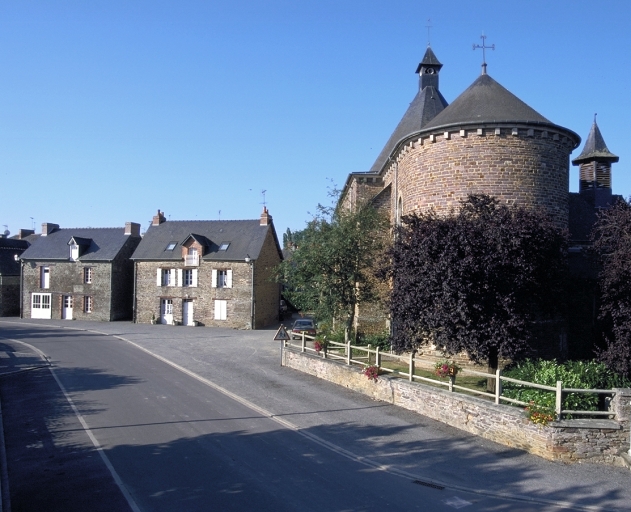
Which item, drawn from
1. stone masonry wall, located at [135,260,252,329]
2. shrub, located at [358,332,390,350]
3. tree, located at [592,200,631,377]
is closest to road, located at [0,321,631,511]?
Result: tree, located at [592,200,631,377]

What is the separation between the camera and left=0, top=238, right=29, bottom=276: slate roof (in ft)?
140

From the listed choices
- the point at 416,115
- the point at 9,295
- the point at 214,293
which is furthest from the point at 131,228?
the point at 416,115

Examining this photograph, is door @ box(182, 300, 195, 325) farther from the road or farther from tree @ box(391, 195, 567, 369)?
tree @ box(391, 195, 567, 369)

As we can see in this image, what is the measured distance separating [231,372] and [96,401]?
5340mm

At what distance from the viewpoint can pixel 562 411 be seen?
30.9 ft

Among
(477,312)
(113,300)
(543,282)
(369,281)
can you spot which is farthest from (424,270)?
(113,300)

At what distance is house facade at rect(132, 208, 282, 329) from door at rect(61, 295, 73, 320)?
6.12 m

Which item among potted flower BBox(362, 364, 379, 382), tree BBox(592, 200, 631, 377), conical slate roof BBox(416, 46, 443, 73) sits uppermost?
conical slate roof BBox(416, 46, 443, 73)

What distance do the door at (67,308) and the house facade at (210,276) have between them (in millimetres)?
6119

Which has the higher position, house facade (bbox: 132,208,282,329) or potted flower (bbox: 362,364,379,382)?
house facade (bbox: 132,208,282,329)

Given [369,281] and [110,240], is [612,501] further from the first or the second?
[110,240]

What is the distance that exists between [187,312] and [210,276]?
317cm

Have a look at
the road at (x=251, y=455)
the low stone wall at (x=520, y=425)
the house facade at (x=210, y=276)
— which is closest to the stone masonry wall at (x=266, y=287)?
the house facade at (x=210, y=276)

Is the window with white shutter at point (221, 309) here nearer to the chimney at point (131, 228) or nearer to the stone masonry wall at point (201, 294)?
the stone masonry wall at point (201, 294)
